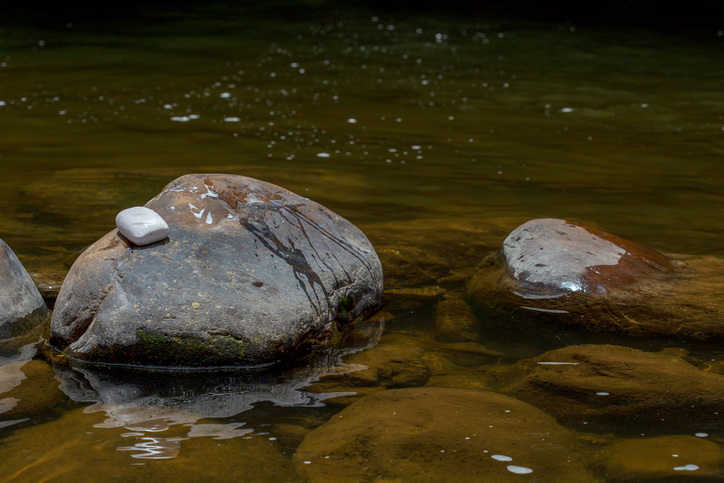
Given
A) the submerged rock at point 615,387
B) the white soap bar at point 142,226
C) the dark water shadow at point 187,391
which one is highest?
the white soap bar at point 142,226

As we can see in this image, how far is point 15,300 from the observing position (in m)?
3.65

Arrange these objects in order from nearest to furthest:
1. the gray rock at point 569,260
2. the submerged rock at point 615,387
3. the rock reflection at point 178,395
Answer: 1. the rock reflection at point 178,395
2. the submerged rock at point 615,387
3. the gray rock at point 569,260

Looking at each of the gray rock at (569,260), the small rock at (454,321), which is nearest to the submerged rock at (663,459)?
the small rock at (454,321)

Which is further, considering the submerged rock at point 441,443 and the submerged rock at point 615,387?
the submerged rock at point 615,387

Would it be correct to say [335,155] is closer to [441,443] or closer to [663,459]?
[441,443]

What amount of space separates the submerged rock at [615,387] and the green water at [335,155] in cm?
12

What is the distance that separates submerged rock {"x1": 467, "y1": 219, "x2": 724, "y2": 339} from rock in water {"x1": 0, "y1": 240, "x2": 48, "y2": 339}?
2428 mm

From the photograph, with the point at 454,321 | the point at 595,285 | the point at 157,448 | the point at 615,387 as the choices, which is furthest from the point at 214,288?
the point at 595,285

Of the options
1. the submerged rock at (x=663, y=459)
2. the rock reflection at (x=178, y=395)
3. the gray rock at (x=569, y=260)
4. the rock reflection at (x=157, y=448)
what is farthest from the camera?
the gray rock at (x=569, y=260)

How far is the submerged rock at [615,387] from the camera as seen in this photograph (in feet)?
9.55

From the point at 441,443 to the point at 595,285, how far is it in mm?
1882

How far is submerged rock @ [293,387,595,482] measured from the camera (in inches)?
97.9

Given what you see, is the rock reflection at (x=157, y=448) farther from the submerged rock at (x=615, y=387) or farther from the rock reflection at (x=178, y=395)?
the submerged rock at (x=615, y=387)

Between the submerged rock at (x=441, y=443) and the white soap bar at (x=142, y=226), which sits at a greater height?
the white soap bar at (x=142, y=226)
